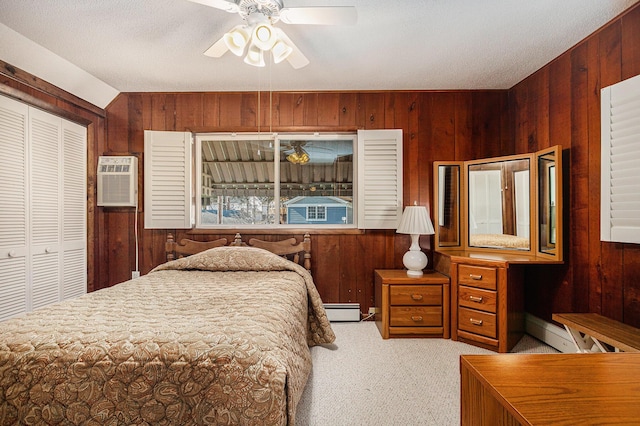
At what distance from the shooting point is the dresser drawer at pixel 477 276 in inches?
107

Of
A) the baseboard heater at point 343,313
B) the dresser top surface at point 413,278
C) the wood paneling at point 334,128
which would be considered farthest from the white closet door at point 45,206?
the dresser top surface at point 413,278

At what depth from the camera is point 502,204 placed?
3162 millimetres

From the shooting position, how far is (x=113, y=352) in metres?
1.35

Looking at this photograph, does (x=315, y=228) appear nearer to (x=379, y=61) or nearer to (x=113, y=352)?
(x=379, y=61)

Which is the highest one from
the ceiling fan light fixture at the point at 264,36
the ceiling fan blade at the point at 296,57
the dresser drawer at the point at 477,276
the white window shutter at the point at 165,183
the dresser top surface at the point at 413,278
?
the ceiling fan blade at the point at 296,57

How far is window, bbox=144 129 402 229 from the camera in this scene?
11.6 feet

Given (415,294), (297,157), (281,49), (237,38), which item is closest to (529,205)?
(415,294)

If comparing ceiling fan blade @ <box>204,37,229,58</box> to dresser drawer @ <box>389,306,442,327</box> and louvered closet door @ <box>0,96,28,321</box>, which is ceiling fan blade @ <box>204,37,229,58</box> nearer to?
louvered closet door @ <box>0,96,28,321</box>

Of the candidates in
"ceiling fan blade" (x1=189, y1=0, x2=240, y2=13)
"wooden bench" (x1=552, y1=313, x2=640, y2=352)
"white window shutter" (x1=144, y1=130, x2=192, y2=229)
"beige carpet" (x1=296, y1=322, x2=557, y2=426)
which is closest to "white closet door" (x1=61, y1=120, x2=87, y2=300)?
"white window shutter" (x1=144, y1=130, x2=192, y2=229)

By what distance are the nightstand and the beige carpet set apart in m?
0.09

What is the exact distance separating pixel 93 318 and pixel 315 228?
7.22 ft

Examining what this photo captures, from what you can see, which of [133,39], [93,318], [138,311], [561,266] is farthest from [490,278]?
[133,39]

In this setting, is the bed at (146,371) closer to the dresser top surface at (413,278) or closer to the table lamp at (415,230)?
the dresser top surface at (413,278)

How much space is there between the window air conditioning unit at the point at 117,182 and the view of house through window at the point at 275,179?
0.67 m
